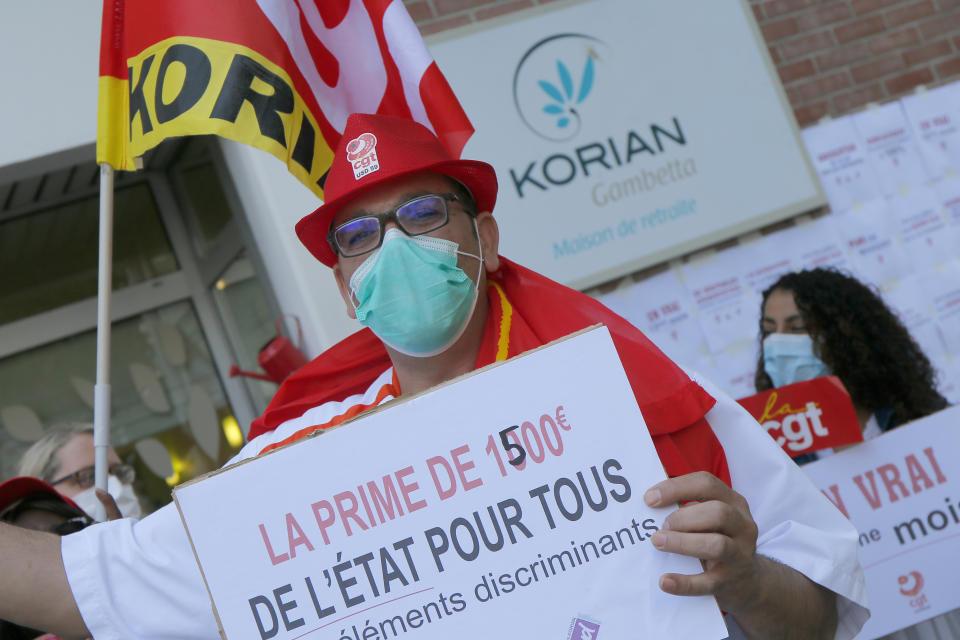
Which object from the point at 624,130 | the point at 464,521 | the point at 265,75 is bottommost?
the point at 464,521

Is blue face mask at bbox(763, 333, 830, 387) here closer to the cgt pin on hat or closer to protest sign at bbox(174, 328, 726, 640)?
the cgt pin on hat

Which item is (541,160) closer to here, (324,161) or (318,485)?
(324,161)

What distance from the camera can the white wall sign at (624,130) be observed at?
12.6 feet

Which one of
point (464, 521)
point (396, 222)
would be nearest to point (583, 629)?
point (464, 521)

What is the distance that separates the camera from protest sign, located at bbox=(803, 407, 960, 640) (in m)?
2.66

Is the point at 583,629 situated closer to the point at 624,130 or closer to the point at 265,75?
the point at 265,75

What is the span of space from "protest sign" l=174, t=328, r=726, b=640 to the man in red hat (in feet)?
0.26

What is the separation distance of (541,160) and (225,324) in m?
2.08

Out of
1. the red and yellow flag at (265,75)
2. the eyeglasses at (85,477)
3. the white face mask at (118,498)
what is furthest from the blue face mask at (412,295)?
the eyeglasses at (85,477)

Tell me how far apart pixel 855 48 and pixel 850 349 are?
179 centimetres

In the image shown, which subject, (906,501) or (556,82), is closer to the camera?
(906,501)

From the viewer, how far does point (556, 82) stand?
3961mm

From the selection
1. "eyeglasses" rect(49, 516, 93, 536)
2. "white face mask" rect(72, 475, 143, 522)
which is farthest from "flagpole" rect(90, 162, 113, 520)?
"white face mask" rect(72, 475, 143, 522)

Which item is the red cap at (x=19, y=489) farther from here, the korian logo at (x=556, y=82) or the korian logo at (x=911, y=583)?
the korian logo at (x=556, y=82)
